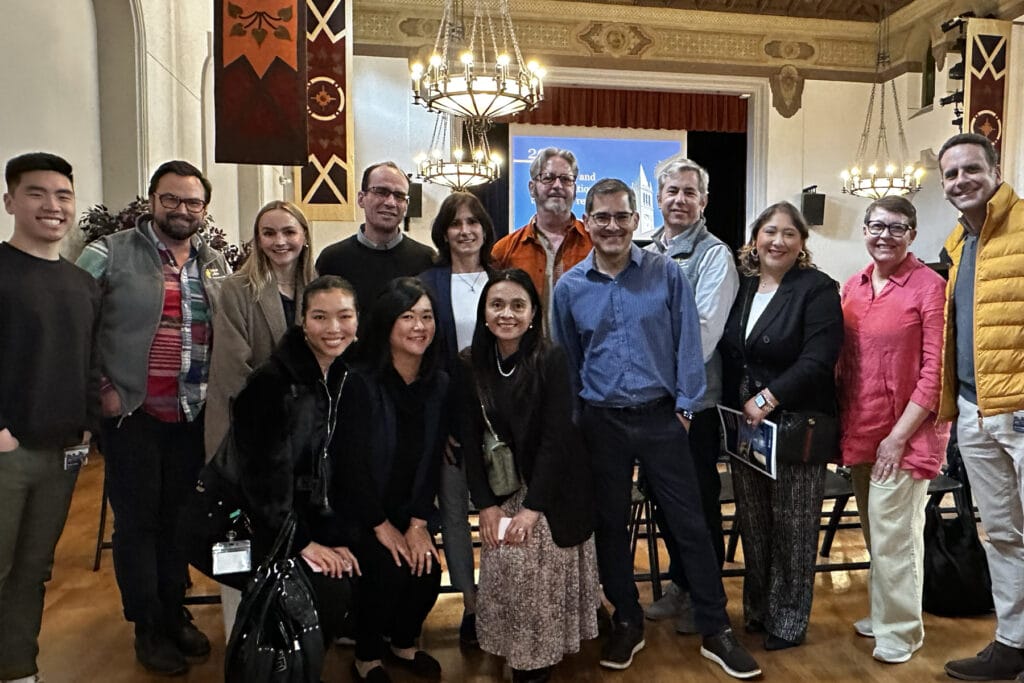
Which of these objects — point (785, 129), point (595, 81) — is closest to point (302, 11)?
point (595, 81)

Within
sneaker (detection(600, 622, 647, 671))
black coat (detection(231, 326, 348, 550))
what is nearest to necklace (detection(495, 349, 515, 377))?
black coat (detection(231, 326, 348, 550))

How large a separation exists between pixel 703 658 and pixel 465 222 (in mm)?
1702

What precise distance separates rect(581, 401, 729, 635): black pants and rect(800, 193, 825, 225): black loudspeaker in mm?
8116

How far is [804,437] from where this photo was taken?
2402mm

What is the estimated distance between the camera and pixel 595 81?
9258 mm

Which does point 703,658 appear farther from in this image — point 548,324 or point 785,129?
point 785,129

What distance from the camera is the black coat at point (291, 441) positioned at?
6.61ft

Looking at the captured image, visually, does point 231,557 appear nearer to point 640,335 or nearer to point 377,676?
point 377,676

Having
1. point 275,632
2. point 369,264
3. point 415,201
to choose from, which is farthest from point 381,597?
point 415,201

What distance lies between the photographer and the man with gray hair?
102 inches

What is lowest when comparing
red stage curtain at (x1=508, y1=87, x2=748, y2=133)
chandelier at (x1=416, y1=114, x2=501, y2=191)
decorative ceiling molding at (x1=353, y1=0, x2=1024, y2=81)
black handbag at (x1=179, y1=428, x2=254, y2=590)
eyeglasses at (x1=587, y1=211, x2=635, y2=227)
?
black handbag at (x1=179, y1=428, x2=254, y2=590)

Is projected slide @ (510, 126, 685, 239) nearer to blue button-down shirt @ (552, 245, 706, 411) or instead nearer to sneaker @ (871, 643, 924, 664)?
blue button-down shirt @ (552, 245, 706, 411)

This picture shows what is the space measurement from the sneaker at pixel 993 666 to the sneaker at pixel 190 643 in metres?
2.45

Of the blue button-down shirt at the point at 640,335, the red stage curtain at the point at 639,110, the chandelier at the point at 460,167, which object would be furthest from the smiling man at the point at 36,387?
the red stage curtain at the point at 639,110
